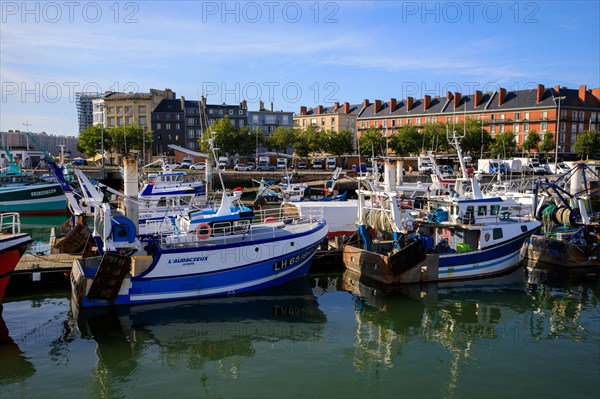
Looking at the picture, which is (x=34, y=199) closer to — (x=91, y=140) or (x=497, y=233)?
(x=91, y=140)

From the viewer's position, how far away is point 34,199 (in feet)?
154

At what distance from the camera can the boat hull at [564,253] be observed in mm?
25469

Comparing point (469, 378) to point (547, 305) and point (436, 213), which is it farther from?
point (436, 213)

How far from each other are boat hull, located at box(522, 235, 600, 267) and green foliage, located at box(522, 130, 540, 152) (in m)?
58.3

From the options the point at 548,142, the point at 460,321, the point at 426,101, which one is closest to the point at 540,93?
the point at 548,142

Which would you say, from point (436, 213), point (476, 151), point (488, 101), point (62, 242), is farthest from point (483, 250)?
point (488, 101)

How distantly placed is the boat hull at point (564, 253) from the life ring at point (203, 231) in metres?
17.2

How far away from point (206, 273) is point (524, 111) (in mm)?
78202

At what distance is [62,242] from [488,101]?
79.4 m

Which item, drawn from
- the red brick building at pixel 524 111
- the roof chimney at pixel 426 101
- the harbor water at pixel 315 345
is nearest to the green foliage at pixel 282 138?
the red brick building at pixel 524 111

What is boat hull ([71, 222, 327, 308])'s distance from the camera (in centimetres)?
1886

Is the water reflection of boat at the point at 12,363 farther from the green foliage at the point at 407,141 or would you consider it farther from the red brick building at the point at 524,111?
the red brick building at the point at 524,111

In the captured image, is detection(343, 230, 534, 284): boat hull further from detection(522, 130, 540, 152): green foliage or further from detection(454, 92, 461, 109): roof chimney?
detection(454, 92, 461, 109): roof chimney

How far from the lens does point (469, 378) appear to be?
13.8m
